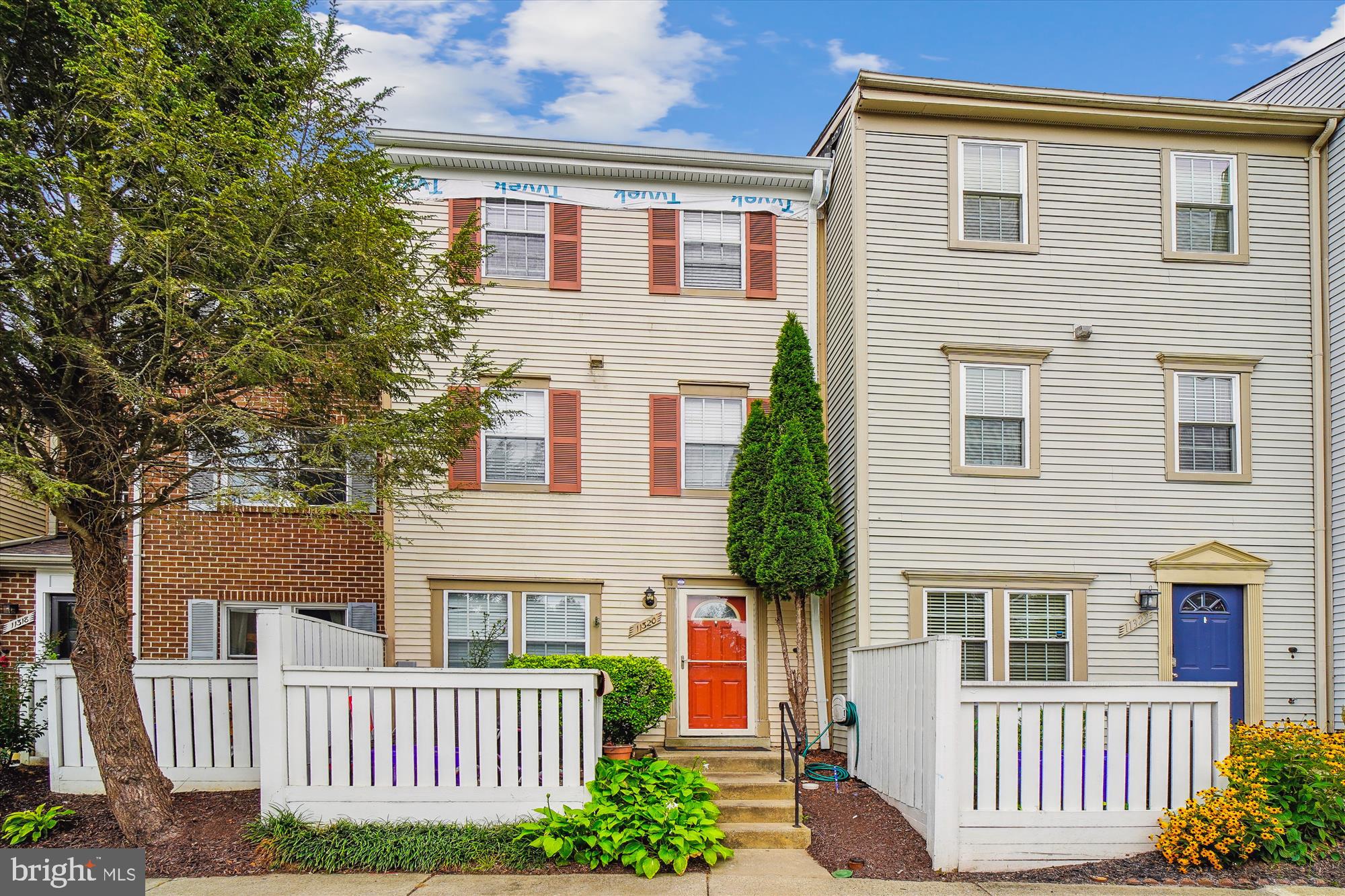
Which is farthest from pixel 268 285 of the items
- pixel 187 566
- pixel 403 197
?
pixel 187 566

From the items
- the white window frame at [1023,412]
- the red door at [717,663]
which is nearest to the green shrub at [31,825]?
the red door at [717,663]

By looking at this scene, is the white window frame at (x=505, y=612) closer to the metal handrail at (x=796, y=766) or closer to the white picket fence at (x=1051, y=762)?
the metal handrail at (x=796, y=766)

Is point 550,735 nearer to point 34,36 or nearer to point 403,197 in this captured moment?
point 403,197

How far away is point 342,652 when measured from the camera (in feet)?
30.8

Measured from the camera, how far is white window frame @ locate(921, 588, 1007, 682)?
11.3 meters

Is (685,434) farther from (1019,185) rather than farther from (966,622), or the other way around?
(1019,185)

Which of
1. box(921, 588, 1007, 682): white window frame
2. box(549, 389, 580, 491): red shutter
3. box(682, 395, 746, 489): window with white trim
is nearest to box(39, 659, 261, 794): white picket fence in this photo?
box(549, 389, 580, 491): red shutter

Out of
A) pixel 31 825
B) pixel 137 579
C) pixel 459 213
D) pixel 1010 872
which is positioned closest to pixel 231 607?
pixel 137 579

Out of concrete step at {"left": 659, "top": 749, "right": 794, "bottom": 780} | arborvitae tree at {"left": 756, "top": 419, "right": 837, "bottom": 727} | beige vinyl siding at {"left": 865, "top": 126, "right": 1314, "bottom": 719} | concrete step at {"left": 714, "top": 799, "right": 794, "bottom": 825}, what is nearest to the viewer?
concrete step at {"left": 714, "top": 799, "right": 794, "bottom": 825}

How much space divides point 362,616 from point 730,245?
6.37 m

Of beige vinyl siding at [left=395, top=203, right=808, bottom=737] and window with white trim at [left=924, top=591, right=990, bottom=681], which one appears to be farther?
beige vinyl siding at [left=395, top=203, right=808, bottom=737]

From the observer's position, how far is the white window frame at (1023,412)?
11.6 m

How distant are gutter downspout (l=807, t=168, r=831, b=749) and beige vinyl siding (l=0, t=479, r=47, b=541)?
38.4 ft

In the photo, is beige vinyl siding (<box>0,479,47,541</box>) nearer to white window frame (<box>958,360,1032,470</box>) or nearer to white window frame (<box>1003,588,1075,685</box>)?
white window frame (<box>958,360,1032,470</box>)
